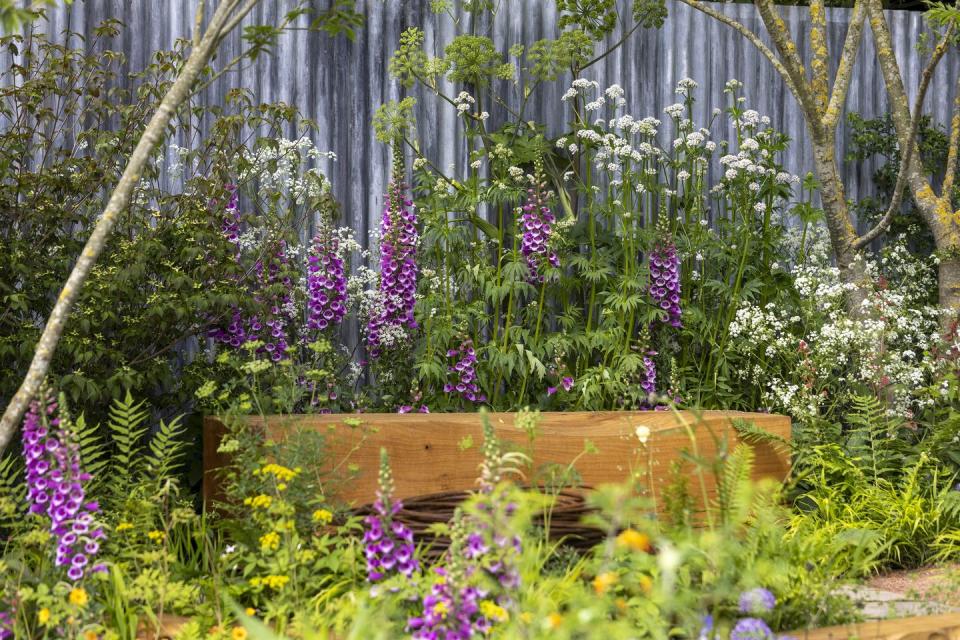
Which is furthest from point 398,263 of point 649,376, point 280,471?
point 280,471

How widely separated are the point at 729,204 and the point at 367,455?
352 cm

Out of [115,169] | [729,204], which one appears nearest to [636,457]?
[115,169]

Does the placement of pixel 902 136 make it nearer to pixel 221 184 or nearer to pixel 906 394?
pixel 906 394

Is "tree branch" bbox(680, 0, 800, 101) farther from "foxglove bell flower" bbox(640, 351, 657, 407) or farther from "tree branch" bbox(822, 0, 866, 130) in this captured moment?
"foxglove bell flower" bbox(640, 351, 657, 407)

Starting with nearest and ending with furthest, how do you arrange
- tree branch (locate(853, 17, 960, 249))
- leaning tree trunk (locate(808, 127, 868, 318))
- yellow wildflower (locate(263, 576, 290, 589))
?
yellow wildflower (locate(263, 576, 290, 589))
tree branch (locate(853, 17, 960, 249))
leaning tree trunk (locate(808, 127, 868, 318))

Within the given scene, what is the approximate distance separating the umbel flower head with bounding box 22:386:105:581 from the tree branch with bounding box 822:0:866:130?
3819 mm

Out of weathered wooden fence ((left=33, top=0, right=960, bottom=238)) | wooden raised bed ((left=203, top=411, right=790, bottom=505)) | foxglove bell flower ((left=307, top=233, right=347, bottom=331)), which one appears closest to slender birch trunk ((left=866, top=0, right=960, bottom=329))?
weathered wooden fence ((left=33, top=0, right=960, bottom=238))

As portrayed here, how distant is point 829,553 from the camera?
2.82 metres

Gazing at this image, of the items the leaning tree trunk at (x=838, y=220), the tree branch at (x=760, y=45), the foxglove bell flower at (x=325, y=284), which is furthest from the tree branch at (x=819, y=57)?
the foxglove bell flower at (x=325, y=284)

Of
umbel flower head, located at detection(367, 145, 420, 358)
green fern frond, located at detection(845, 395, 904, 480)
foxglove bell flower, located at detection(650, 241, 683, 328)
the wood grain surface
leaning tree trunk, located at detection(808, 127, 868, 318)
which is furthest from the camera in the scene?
leaning tree trunk, located at detection(808, 127, 868, 318)

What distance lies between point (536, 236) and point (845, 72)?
185 cm

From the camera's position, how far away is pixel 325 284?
446cm

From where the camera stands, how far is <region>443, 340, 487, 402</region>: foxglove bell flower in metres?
4.36

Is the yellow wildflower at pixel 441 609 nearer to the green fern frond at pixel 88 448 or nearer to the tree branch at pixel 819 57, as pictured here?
the green fern frond at pixel 88 448
